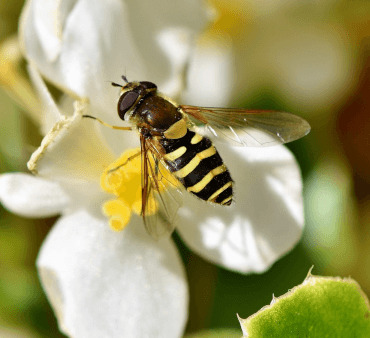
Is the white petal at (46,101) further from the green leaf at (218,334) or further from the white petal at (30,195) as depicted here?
the green leaf at (218,334)

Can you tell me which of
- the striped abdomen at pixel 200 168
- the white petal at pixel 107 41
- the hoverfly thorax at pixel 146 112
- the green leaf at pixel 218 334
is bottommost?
the green leaf at pixel 218 334

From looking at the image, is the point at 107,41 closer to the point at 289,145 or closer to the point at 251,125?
the point at 251,125

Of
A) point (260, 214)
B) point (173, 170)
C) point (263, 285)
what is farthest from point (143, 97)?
point (263, 285)

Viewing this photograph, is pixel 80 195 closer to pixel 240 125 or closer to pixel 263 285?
pixel 240 125

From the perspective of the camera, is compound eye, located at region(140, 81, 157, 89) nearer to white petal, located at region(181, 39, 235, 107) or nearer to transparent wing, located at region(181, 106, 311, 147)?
transparent wing, located at region(181, 106, 311, 147)

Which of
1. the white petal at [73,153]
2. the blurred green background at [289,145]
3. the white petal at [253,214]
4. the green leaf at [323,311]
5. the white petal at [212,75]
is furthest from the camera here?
the white petal at [212,75]

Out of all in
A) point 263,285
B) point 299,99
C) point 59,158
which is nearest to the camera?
point 59,158

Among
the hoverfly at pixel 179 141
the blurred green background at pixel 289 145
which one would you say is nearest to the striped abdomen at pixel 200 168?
the hoverfly at pixel 179 141
